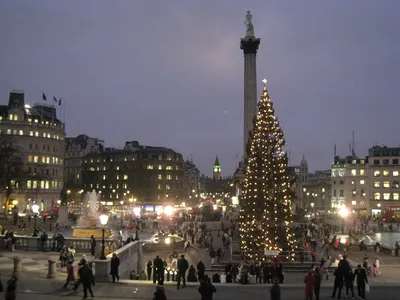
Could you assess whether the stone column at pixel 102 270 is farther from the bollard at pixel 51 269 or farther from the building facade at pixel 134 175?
the building facade at pixel 134 175

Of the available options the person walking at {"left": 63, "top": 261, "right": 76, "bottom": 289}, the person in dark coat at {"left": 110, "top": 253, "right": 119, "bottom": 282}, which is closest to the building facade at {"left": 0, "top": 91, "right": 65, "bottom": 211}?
the person in dark coat at {"left": 110, "top": 253, "right": 119, "bottom": 282}

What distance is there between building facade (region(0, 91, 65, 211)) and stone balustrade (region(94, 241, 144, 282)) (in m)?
59.4

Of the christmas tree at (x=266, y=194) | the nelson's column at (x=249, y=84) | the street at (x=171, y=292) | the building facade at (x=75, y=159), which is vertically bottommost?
the street at (x=171, y=292)

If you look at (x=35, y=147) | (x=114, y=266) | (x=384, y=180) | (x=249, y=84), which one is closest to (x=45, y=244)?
Result: (x=114, y=266)

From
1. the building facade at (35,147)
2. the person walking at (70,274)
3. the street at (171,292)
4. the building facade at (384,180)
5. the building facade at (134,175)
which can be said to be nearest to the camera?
the street at (171,292)

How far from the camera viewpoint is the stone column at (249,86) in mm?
85938

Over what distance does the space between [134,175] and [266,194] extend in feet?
357

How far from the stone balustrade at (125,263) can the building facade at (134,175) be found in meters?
109

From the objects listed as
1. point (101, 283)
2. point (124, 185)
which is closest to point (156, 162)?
point (124, 185)

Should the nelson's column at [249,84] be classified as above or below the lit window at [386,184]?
above

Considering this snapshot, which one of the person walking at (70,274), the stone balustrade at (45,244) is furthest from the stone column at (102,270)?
the stone balustrade at (45,244)

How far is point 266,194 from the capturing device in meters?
36.9

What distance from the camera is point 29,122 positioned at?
303ft

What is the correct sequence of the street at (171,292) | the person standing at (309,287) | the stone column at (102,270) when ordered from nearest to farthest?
the person standing at (309,287)
the street at (171,292)
the stone column at (102,270)
